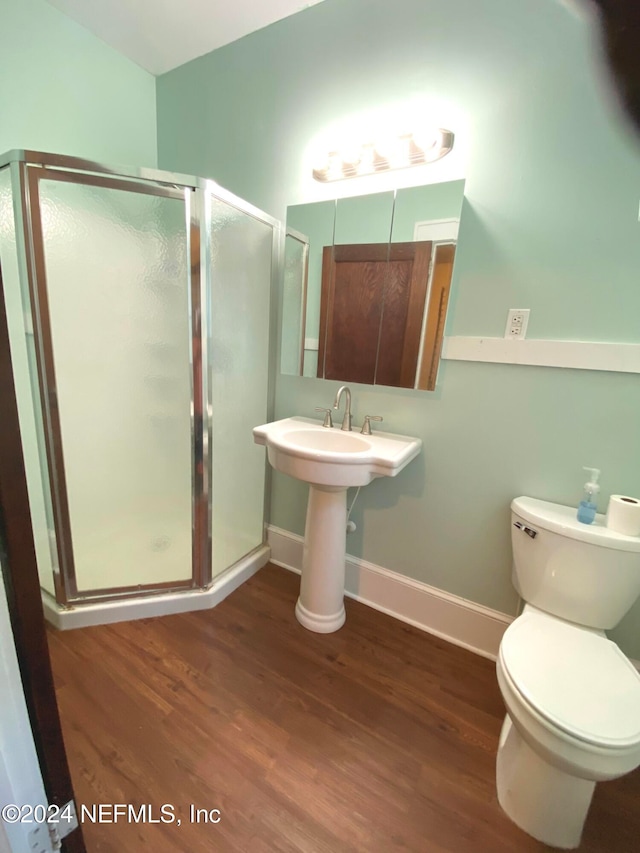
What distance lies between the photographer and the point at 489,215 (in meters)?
1.19

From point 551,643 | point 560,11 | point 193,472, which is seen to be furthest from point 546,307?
point 193,472

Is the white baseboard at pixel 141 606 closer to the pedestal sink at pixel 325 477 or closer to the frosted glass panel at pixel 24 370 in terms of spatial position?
the frosted glass panel at pixel 24 370

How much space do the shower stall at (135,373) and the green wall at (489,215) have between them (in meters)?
0.45

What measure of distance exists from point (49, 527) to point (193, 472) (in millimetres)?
569

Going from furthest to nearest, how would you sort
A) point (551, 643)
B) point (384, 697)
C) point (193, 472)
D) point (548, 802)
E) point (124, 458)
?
1. point (124, 458)
2. point (193, 472)
3. point (384, 697)
4. point (551, 643)
5. point (548, 802)

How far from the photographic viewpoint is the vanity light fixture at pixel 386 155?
1.20m

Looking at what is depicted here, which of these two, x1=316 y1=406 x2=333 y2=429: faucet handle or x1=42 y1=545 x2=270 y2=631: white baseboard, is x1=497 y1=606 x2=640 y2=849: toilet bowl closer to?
x1=316 y1=406 x2=333 y2=429: faucet handle

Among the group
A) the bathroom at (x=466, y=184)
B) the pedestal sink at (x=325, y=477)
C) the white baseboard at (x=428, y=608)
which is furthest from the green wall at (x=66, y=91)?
the white baseboard at (x=428, y=608)

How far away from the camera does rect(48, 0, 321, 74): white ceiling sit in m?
1.36

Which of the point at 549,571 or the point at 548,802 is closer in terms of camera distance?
the point at 548,802

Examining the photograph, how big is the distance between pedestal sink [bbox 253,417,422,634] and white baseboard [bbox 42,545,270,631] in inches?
14.7

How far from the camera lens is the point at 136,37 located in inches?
60.5

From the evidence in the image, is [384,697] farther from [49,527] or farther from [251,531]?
[49,527]

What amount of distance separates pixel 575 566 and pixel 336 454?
80cm
